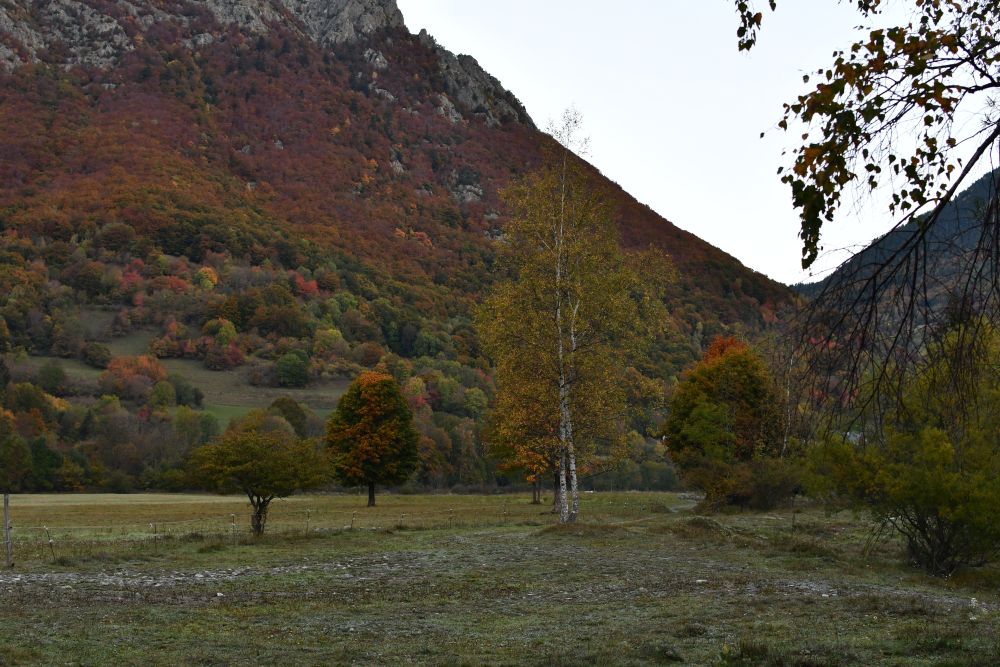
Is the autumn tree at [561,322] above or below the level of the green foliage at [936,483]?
above

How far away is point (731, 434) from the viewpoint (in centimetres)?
5494

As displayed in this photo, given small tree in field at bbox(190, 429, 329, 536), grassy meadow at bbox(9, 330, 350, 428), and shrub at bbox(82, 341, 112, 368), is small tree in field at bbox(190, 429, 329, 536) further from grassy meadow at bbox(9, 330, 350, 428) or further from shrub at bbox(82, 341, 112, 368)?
shrub at bbox(82, 341, 112, 368)

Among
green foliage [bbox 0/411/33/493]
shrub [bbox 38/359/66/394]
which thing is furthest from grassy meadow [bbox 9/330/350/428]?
green foliage [bbox 0/411/33/493]

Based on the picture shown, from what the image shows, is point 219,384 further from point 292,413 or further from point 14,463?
point 14,463

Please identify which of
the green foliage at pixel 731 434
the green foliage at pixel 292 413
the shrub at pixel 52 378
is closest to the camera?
the green foliage at pixel 731 434

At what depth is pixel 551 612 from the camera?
17.5 meters

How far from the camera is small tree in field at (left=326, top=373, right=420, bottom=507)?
73.2 meters

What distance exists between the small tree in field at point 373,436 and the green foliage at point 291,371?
249 feet

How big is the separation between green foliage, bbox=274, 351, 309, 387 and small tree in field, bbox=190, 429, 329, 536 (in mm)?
115092

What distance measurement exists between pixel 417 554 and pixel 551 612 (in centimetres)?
1275

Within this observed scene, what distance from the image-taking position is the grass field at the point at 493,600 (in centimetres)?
1274

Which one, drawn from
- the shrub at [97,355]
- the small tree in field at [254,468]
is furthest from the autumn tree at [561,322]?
the shrub at [97,355]

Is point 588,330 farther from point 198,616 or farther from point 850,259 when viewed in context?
point 850,259

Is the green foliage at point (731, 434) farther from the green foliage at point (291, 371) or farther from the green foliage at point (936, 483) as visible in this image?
the green foliage at point (291, 371)
